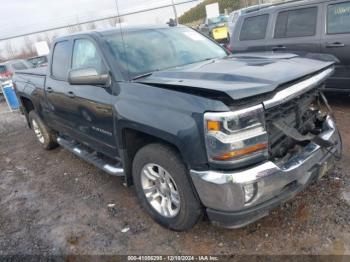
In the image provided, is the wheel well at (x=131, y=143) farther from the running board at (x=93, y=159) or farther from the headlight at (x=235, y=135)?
the headlight at (x=235, y=135)

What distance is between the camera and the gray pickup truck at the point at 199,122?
2432 mm

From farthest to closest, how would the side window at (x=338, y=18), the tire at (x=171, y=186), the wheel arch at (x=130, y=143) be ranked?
1. the side window at (x=338, y=18)
2. the wheel arch at (x=130, y=143)
3. the tire at (x=171, y=186)

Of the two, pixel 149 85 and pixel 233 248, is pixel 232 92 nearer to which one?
pixel 149 85

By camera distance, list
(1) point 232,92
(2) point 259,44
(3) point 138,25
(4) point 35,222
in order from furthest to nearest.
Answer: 1. (2) point 259,44
2. (3) point 138,25
3. (4) point 35,222
4. (1) point 232,92

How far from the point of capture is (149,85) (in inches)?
116

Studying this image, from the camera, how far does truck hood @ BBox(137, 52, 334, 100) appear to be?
243 centimetres

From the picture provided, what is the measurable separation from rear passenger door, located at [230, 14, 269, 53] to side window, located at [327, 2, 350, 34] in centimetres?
117

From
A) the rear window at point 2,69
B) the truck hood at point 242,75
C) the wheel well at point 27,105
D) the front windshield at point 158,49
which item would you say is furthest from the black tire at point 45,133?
the rear window at point 2,69

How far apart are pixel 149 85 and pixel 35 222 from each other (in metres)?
2.08

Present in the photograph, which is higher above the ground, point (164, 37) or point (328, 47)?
point (164, 37)

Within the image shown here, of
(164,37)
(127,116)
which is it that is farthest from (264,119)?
(164,37)

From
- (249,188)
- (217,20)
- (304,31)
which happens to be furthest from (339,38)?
(217,20)

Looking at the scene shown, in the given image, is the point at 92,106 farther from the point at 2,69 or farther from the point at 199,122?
the point at 2,69

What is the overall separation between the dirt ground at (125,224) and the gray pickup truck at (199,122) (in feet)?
0.90
